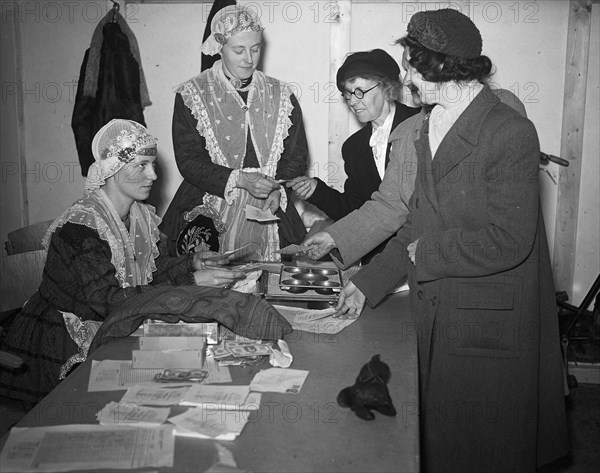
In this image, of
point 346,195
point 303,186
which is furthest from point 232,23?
point 346,195

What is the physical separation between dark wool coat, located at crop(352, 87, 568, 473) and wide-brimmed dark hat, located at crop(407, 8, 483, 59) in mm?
158

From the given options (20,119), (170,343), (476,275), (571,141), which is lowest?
(170,343)

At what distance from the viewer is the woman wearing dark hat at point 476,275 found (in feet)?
7.39

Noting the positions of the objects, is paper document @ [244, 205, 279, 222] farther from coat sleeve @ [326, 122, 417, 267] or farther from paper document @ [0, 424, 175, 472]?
paper document @ [0, 424, 175, 472]

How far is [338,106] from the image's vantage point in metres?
5.29

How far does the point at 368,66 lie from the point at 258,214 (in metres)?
0.99

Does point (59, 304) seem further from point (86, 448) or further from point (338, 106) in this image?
point (338, 106)

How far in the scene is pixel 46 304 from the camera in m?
2.93

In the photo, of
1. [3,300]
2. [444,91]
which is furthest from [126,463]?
[3,300]

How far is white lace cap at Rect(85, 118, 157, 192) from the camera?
10.2 feet

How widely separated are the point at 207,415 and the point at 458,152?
1129mm

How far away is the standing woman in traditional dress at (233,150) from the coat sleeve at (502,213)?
5.99ft

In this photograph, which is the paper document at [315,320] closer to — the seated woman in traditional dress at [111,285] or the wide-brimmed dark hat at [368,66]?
the seated woman in traditional dress at [111,285]

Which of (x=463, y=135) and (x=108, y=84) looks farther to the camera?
(x=108, y=84)
